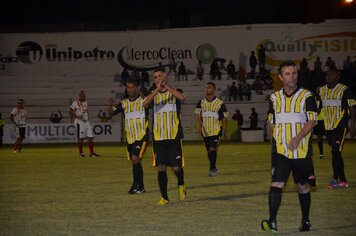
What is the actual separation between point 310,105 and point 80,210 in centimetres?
428

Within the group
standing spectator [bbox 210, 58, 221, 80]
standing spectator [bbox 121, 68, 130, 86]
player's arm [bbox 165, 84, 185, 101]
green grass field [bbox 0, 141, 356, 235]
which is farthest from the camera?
standing spectator [bbox 121, 68, 130, 86]

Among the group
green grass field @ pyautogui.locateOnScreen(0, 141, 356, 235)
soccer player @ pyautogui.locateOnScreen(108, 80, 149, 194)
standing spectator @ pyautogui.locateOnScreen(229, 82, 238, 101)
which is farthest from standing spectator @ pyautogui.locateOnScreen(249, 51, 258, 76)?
soccer player @ pyautogui.locateOnScreen(108, 80, 149, 194)

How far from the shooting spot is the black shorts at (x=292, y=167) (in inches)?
335

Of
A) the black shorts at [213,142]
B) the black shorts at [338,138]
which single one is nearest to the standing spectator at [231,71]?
the black shorts at [213,142]

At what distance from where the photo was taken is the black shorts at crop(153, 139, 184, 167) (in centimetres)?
1155

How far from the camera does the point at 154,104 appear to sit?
38.3 ft

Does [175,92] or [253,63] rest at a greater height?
[253,63]

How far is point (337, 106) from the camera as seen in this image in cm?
1334

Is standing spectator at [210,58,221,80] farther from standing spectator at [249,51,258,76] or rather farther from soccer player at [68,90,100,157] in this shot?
soccer player at [68,90,100,157]

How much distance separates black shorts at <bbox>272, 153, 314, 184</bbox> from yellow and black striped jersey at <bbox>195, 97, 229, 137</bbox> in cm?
824

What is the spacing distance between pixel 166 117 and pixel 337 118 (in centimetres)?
366

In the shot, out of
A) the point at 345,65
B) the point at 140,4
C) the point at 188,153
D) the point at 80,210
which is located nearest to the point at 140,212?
the point at 80,210

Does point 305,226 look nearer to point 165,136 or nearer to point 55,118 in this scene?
point 165,136

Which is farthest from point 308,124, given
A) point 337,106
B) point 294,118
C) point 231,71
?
point 231,71
